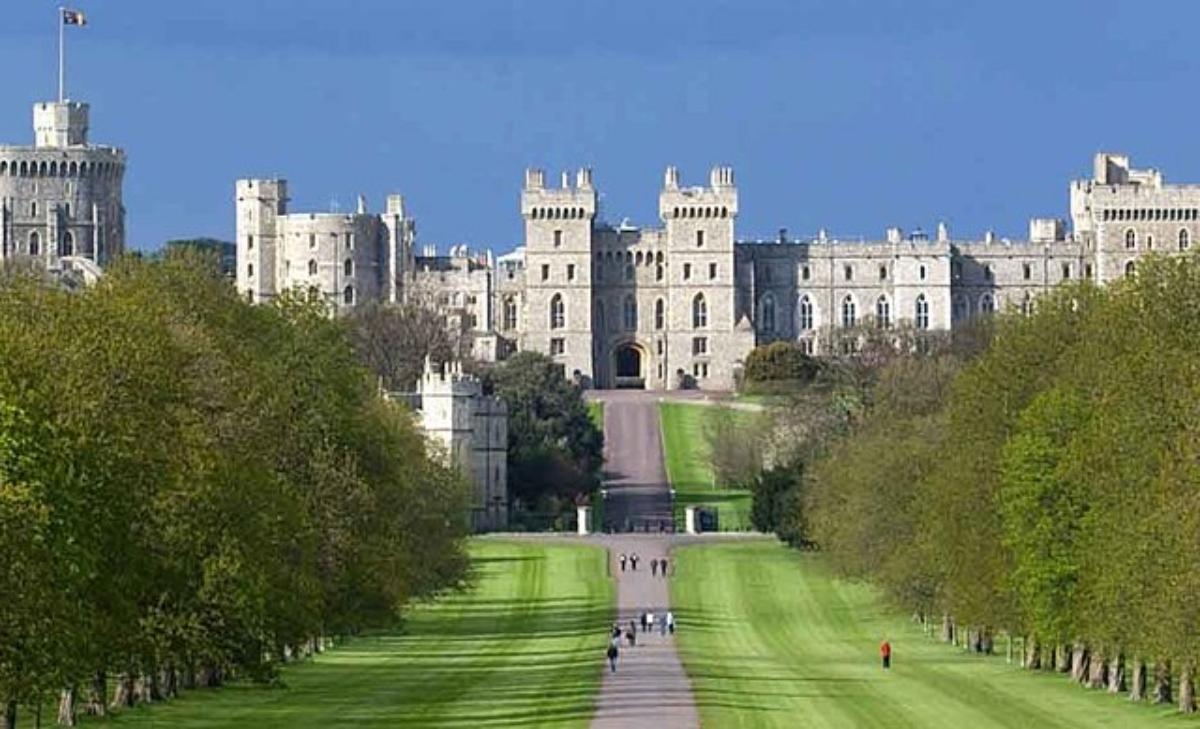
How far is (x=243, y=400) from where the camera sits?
58.0m

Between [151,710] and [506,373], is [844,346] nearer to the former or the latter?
[506,373]

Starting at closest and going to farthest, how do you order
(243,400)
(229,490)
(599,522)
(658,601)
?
(229,490) → (243,400) → (658,601) → (599,522)

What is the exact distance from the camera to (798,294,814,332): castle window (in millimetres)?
185000

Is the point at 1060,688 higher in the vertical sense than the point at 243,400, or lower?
lower

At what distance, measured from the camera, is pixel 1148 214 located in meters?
185

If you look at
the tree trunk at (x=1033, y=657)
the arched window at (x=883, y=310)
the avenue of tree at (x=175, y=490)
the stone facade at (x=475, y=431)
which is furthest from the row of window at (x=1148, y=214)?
the avenue of tree at (x=175, y=490)

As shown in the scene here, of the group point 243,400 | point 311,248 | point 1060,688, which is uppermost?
point 311,248

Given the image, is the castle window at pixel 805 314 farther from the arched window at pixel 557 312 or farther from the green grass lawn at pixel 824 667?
the green grass lawn at pixel 824 667

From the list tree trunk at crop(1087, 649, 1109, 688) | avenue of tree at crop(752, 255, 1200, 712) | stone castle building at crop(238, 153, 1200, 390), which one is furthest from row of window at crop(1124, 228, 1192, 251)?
tree trunk at crop(1087, 649, 1109, 688)

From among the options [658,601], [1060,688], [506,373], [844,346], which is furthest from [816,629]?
[844,346]

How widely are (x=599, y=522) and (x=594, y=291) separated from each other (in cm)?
5477

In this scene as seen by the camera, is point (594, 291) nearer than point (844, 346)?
No

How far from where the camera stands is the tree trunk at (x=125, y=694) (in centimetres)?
5459

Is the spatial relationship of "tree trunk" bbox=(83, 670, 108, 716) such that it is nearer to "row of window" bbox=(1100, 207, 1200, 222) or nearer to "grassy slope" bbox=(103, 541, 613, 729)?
"grassy slope" bbox=(103, 541, 613, 729)
